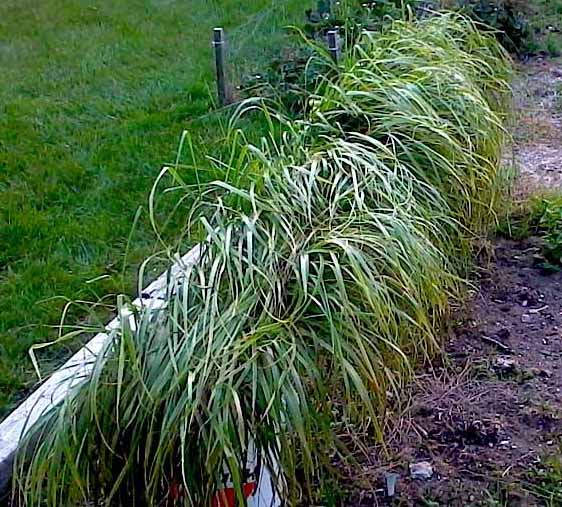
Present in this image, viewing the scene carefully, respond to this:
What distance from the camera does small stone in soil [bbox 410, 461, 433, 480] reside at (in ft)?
8.84

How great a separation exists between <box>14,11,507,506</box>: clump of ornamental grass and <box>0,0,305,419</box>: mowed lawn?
39 cm

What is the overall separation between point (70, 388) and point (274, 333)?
451 millimetres

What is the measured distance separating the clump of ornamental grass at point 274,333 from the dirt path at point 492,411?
190mm

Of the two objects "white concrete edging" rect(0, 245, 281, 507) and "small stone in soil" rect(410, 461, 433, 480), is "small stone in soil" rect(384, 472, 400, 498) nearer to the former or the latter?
"small stone in soil" rect(410, 461, 433, 480)

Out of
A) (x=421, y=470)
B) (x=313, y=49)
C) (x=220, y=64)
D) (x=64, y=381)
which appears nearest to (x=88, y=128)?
(x=220, y=64)

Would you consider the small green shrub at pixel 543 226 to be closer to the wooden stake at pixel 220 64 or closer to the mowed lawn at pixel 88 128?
the mowed lawn at pixel 88 128

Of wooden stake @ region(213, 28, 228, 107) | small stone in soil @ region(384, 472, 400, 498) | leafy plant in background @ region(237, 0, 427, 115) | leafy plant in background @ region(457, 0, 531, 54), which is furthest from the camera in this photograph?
leafy plant in background @ region(457, 0, 531, 54)

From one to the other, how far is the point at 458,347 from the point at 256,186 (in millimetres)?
1067

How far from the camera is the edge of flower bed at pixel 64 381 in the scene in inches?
88.7

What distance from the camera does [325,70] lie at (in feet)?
15.4

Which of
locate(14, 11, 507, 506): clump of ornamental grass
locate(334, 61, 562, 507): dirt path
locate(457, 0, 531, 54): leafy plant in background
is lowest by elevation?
locate(334, 61, 562, 507): dirt path

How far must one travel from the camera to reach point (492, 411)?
297cm

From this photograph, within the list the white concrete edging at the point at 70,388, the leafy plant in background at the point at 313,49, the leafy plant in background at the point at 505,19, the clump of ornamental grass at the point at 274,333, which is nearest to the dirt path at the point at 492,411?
the clump of ornamental grass at the point at 274,333

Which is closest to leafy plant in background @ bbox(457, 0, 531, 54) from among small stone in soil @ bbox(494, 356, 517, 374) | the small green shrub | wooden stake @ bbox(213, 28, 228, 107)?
wooden stake @ bbox(213, 28, 228, 107)
